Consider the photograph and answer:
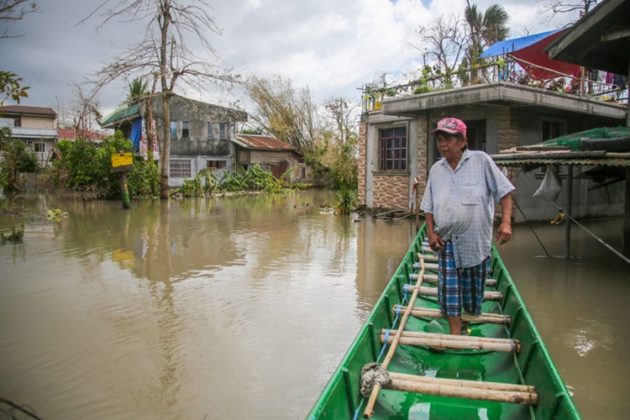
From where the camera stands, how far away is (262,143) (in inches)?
1437

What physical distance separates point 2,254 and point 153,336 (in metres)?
7.20

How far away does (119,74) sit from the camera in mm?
23469

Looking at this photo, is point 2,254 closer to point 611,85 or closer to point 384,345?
point 384,345

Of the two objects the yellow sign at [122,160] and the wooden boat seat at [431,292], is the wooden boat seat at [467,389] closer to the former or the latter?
the wooden boat seat at [431,292]

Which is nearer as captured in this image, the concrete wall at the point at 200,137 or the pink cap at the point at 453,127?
the pink cap at the point at 453,127

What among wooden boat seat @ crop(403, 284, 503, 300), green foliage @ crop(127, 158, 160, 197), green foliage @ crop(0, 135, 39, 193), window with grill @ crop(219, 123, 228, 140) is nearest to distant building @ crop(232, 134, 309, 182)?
→ window with grill @ crop(219, 123, 228, 140)

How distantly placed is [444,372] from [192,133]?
3148 centimetres

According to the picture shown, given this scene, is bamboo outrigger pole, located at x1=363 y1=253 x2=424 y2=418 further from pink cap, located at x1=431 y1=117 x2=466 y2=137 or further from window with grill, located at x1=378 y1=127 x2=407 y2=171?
window with grill, located at x1=378 y1=127 x2=407 y2=171

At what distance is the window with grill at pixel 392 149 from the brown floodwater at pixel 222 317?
4.73m

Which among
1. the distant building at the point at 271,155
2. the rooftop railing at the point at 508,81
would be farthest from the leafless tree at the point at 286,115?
the rooftop railing at the point at 508,81

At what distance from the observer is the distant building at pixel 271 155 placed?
35.1m

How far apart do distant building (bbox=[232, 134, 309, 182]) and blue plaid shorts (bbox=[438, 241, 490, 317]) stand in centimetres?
3018

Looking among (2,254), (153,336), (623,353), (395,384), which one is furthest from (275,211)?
(395,384)

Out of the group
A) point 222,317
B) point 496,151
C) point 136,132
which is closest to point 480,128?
point 496,151
